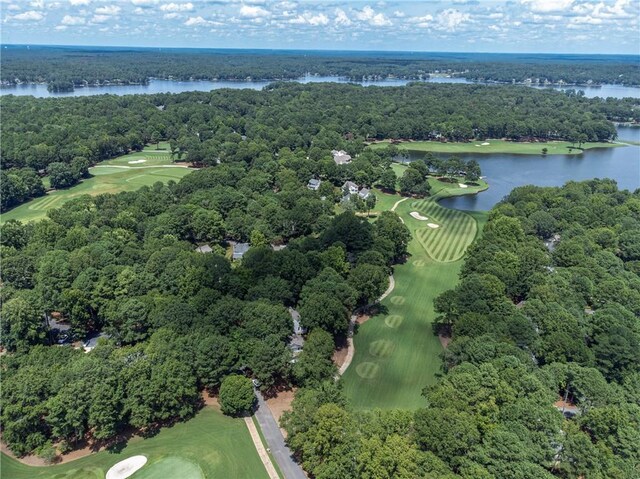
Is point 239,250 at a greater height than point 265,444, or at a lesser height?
greater

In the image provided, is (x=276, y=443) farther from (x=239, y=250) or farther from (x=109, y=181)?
(x=109, y=181)

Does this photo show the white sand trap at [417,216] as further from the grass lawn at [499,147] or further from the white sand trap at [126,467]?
the white sand trap at [126,467]

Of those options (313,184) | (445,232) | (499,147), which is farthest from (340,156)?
(499,147)

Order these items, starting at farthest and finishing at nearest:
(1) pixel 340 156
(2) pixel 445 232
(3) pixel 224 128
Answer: (3) pixel 224 128 → (1) pixel 340 156 → (2) pixel 445 232

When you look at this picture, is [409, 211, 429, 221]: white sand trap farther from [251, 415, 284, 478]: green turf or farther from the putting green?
the putting green

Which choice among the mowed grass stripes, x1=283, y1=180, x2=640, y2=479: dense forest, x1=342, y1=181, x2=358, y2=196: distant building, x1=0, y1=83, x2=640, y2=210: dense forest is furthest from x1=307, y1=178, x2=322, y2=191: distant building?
x1=283, y1=180, x2=640, y2=479: dense forest

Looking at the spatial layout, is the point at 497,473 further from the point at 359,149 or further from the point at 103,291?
the point at 359,149
